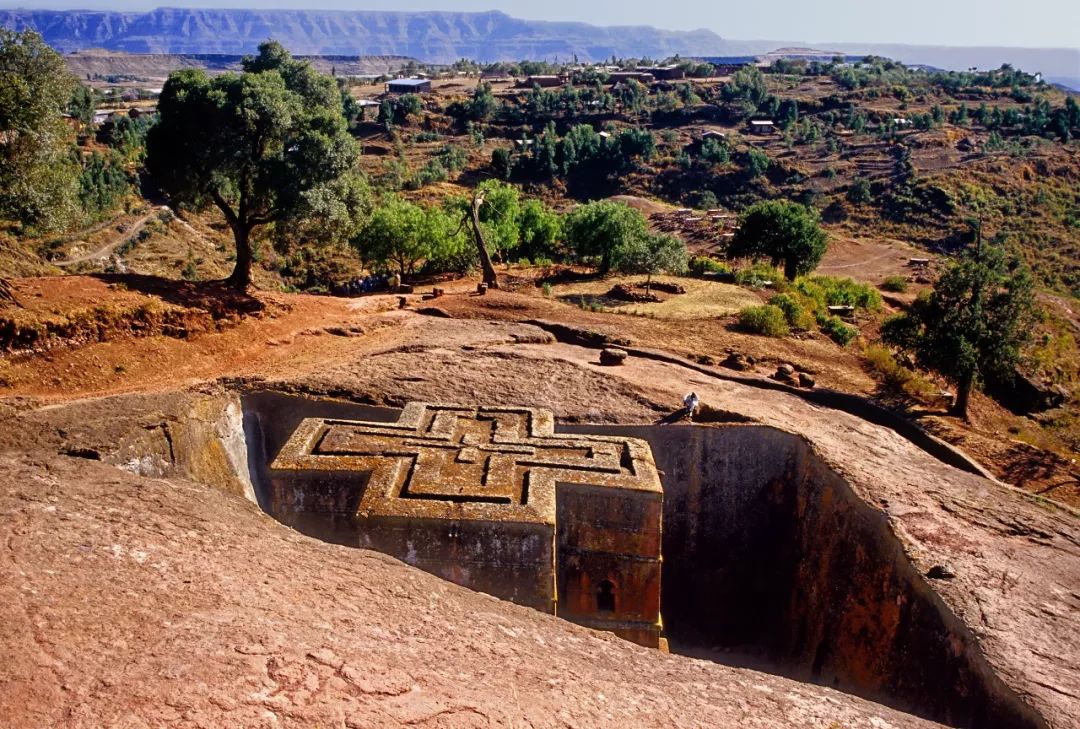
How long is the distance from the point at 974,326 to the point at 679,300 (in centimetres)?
964

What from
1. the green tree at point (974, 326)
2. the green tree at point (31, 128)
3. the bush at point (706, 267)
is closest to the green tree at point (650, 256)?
the bush at point (706, 267)

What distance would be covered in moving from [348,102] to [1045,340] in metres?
74.2

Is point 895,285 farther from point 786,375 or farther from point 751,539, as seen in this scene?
point 751,539

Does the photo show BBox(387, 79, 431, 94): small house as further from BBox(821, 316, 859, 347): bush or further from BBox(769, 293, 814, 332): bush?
BBox(821, 316, 859, 347): bush

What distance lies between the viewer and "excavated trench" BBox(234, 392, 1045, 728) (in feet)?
38.5

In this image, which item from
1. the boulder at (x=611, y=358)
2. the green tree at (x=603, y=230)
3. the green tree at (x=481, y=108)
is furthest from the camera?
the green tree at (x=481, y=108)

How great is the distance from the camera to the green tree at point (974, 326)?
1869 cm

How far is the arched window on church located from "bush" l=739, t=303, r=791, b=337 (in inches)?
533

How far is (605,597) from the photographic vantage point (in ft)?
36.0

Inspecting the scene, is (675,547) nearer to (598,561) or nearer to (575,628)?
(598,561)

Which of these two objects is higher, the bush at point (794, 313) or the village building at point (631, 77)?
the village building at point (631, 77)

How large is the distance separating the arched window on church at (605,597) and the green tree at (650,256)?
20158mm

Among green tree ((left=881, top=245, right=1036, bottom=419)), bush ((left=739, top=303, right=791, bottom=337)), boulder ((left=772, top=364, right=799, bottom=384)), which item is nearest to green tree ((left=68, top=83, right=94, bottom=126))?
bush ((left=739, top=303, right=791, bottom=337))

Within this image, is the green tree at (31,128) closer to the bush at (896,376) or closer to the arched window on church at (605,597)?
the arched window on church at (605,597)
